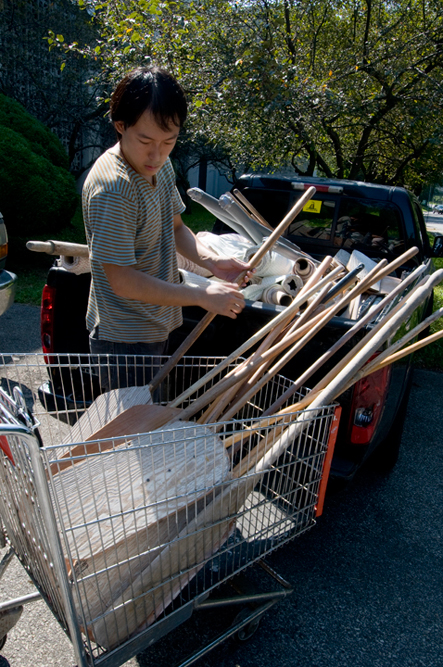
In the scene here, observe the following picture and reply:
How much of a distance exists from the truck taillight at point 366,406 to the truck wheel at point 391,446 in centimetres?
89

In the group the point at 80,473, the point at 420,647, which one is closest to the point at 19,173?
the point at 80,473

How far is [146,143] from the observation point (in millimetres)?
1864

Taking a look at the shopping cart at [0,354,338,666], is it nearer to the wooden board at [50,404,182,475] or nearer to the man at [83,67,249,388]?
the wooden board at [50,404,182,475]

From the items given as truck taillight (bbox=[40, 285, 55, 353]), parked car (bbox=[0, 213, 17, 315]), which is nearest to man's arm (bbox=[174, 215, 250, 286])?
truck taillight (bbox=[40, 285, 55, 353])

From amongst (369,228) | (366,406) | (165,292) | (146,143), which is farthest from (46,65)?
(366,406)

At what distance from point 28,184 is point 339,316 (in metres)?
6.77

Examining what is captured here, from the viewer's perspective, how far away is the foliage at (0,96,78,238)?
306 inches

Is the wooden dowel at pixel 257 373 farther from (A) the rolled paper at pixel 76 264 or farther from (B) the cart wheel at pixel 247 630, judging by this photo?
(A) the rolled paper at pixel 76 264

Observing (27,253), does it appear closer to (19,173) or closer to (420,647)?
(19,173)

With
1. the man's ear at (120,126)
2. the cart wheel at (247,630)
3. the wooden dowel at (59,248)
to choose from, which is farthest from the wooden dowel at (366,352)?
the wooden dowel at (59,248)

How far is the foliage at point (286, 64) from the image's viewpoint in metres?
6.32

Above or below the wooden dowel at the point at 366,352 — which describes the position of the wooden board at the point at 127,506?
below

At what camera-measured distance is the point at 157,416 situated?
2.01 meters

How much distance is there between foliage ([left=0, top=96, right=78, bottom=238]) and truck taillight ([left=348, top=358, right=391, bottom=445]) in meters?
7.04
